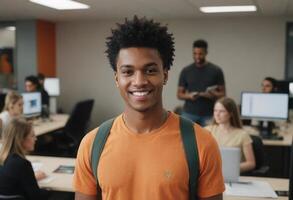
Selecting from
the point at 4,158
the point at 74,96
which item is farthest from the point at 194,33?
the point at 4,158

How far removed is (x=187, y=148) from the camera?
3.59ft

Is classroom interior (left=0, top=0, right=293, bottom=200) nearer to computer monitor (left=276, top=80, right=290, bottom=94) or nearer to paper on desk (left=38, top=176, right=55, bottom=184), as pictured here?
computer monitor (left=276, top=80, right=290, bottom=94)

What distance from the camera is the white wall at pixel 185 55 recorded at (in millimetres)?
6652

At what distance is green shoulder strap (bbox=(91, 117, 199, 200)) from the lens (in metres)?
1.08

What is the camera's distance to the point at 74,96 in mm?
7582

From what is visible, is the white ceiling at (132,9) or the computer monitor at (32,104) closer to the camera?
the white ceiling at (132,9)

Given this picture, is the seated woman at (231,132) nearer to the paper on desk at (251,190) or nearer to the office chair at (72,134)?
the paper on desk at (251,190)

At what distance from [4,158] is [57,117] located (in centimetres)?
370

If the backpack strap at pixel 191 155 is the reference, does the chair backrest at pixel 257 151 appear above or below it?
below

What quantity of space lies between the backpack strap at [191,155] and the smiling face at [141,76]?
12 cm

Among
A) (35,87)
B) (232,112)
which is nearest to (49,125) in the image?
(35,87)

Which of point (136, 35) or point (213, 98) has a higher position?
point (136, 35)

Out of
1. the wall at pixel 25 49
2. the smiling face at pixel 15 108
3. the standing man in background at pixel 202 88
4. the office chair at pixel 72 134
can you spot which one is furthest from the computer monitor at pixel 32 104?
the standing man in background at pixel 202 88

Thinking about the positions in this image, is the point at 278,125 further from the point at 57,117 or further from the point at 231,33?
the point at 57,117
